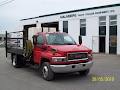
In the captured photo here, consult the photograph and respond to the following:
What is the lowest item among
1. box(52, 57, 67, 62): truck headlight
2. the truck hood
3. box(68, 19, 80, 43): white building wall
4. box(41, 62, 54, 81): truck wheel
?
box(41, 62, 54, 81): truck wheel

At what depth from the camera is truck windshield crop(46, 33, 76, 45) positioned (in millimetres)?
12094

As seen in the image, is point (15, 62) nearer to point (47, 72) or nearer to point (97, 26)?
point (47, 72)

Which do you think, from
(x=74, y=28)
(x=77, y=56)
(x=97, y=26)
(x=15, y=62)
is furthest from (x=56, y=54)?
(x=74, y=28)

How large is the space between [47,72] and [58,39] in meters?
1.89

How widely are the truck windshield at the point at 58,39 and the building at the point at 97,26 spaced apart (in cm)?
1881

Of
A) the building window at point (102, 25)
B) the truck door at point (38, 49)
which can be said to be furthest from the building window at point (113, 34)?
the truck door at point (38, 49)

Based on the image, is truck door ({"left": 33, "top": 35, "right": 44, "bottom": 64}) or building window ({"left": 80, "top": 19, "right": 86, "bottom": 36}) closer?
truck door ({"left": 33, "top": 35, "right": 44, "bottom": 64})

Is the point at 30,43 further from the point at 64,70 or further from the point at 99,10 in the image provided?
the point at 99,10

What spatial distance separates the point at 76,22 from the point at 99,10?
531cm

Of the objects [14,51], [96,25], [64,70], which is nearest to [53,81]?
[64,70]

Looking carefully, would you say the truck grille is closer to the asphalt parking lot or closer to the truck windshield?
the asphalt parking lot

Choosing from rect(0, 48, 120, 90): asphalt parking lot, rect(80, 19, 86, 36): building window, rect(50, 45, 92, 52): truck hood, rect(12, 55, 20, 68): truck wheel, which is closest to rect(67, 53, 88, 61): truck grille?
rect(50, 45, 92, 52): truck hood

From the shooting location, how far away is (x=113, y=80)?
10977 mm
